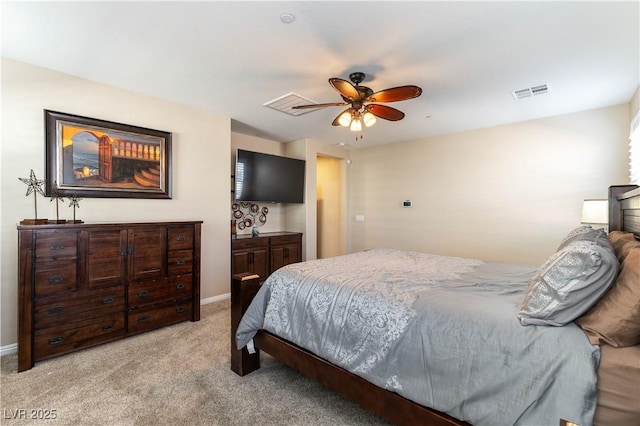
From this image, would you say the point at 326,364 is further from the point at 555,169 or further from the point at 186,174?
the point at 555,169

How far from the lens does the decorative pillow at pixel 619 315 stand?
1100 mm

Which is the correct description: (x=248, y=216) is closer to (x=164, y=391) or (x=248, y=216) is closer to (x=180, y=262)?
(x=180, y=262)

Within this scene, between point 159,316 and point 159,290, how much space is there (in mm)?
281

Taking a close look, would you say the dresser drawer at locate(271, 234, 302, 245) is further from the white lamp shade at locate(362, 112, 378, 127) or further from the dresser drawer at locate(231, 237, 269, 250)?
the white lamp shade at locate(362, 112, 378, 127)

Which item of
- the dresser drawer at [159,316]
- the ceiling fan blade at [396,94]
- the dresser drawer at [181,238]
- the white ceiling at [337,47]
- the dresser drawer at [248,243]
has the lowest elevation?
the dresser drawer at [159,316]

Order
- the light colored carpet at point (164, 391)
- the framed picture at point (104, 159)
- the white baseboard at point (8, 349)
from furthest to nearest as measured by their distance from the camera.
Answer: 1. the framed picture at point (104, 159)
2. the white baseboard at point (8, 349)
3. the light colored carpet at point (164, 391)

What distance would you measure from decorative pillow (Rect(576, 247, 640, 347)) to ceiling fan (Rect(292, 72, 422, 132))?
5.91 ft

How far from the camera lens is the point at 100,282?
2.71 meters

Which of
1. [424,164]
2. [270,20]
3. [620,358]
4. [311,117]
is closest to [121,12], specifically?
[270,20]

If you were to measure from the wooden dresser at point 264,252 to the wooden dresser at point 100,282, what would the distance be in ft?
3.13

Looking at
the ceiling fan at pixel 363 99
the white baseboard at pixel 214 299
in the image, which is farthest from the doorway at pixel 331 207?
the ceiling fan at pixel 363 99

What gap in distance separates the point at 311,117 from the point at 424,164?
2284mm

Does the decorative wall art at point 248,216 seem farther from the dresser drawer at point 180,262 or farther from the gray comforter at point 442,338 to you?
the gray comforter at point 442,338

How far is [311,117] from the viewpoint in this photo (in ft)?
13.2
